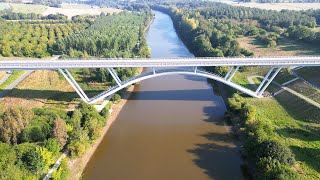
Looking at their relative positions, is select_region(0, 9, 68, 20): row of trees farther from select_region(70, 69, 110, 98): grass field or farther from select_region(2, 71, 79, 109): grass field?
select_region(2, 71, 79, 109): grass field

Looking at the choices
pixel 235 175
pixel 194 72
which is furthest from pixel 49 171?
pixel 194 72

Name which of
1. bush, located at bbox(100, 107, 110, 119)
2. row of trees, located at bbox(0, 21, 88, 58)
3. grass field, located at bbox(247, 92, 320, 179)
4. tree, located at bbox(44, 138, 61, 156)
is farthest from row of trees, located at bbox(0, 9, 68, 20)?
tree, located at bbox(44, 138, 61, 156)

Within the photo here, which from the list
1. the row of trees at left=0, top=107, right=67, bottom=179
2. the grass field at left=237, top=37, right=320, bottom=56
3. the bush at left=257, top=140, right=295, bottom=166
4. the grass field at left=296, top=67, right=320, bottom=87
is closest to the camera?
the row of trees at left=0, top=107, right=67, bottom=179

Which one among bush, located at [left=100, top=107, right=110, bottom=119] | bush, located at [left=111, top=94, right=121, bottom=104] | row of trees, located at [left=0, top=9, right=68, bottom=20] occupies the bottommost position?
row of trees, located at [left=0, top=9, right=68, bottom=20]

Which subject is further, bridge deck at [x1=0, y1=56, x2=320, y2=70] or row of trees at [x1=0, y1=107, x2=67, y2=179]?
bridge deck at [x1=0, y1=56, x2=320, y2=70]

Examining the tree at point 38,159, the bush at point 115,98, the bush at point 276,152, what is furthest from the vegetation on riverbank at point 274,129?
the tree at point 38,159

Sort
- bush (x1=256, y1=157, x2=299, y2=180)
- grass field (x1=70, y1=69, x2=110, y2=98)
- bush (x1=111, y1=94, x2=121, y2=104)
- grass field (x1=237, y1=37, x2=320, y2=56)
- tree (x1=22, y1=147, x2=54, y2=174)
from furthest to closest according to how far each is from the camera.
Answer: grass field (x1=237, y1=37, x2=320, y2=56)
grass field (x1=70, y1=69, x2=110, y2=98)
bush (x1=111, y1=94, x2=121, y2=104)
tree (x1=22, y1=147, x2=54, y2=174)
bush (x1=256, y1=157, x2=299, y2=180)

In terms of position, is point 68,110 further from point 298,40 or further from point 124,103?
point 298,40

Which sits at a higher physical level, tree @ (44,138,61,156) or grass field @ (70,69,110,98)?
tree @ (44,138,61,156)
